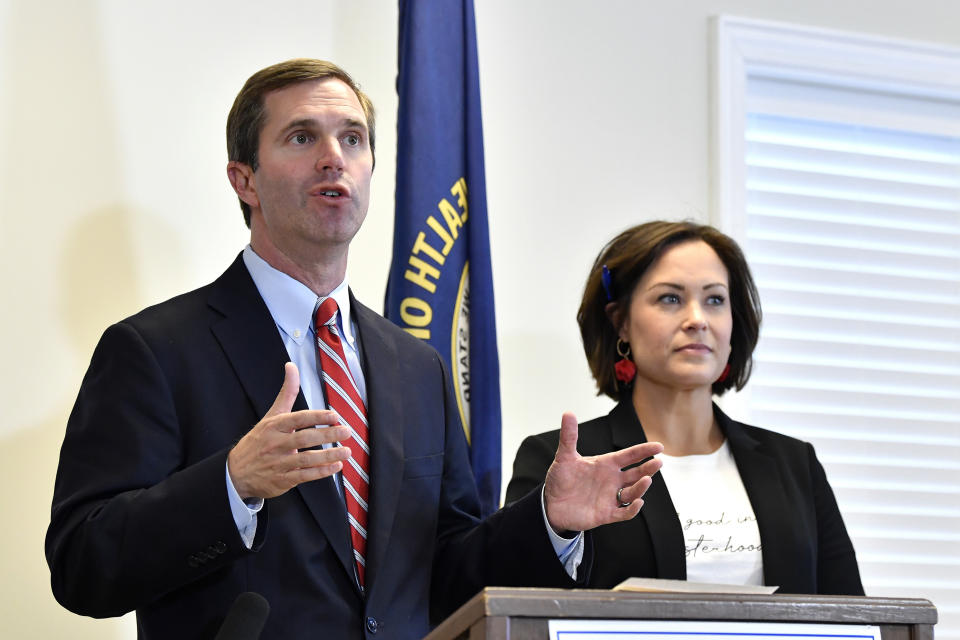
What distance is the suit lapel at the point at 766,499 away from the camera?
2.68 m

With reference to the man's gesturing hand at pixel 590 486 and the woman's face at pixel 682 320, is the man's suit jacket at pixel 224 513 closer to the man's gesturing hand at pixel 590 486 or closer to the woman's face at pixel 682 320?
the man's gesturing hand at pixel 590 486

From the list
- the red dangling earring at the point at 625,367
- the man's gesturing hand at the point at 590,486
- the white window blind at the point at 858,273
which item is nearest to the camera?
the man's gesturing hand at the point at 590,486

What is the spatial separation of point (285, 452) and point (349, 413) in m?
0.47

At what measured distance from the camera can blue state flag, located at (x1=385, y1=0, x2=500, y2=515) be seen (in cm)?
307

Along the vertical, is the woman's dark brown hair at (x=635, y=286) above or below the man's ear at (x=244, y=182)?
below

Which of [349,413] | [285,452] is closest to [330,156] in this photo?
[349,413]

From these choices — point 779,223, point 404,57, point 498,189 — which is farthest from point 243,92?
point 779,223

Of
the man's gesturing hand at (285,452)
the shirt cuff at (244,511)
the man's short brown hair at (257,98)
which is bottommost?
the shirt cuff at (244,511)

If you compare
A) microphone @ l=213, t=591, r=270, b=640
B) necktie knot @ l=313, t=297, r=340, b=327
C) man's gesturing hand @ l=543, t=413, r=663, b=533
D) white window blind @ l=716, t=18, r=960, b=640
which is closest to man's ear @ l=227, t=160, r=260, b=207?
necktie knot @ l=313, t=297, r=340, b=327

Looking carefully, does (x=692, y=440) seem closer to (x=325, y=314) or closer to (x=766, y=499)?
(x=766, y=499)

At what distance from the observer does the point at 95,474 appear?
198 cm

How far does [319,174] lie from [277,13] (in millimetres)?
1252

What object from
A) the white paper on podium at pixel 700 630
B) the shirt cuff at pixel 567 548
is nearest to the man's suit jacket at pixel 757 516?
the shirt cuff at pixel 567 548

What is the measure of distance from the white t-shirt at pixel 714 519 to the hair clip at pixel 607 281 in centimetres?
44
